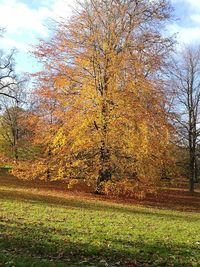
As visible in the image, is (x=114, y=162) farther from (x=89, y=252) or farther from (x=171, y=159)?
(x=89, y=252)

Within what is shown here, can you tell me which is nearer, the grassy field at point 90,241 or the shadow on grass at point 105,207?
the grassy field at point 90,241

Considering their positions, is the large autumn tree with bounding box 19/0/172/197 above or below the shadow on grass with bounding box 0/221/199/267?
above

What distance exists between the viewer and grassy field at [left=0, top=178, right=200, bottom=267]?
8.27m

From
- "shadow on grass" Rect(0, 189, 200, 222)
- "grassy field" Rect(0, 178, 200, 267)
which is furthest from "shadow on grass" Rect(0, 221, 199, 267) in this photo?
"shadow on grass" Rect(0, 189, 200, 222)

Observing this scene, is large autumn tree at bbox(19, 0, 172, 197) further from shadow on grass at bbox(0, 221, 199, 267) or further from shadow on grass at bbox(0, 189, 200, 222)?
shadow on grass at bbox(0, 221, 199, 267)

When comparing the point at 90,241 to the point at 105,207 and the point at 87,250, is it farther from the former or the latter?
the point at 105,207

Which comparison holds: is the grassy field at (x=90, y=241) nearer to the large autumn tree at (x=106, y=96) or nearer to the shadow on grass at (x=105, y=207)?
the shadow on grass at (x=105, y=207)

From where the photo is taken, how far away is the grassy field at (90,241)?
8.27 m

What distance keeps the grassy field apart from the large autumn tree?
8762 millimetres

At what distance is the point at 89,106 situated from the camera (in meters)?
24.2

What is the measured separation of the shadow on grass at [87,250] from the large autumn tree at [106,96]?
12942 millimetres

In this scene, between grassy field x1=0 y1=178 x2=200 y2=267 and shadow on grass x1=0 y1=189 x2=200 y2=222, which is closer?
grassy field x1=0 y1=178 x2=200 y2=267

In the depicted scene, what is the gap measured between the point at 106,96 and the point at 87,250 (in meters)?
15.9

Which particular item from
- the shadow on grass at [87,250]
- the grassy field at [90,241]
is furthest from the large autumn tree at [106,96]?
the shadow on grass at [87,250]
